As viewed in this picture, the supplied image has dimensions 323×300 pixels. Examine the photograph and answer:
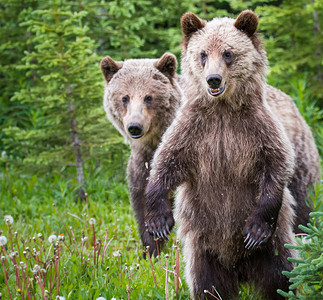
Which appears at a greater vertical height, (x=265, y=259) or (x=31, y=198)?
(x=265, y=259)

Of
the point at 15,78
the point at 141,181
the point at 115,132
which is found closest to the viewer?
the point at 141,181

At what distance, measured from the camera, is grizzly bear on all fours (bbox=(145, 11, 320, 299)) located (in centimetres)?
356

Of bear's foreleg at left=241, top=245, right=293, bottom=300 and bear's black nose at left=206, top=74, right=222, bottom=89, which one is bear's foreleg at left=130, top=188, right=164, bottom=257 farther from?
bear's black nose at left=206, top=74, right=222, bottom=89

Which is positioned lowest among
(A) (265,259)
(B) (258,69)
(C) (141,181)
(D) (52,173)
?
(D) (52,173)

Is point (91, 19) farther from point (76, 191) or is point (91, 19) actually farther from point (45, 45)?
point (76, 191)

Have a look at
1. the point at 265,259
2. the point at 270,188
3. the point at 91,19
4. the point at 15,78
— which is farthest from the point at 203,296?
the point at 15,78

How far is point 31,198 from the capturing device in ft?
23.0

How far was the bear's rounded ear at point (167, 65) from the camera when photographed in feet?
18.3

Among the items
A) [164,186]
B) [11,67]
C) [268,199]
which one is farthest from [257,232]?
[11,67]

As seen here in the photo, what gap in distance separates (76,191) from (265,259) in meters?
4.04

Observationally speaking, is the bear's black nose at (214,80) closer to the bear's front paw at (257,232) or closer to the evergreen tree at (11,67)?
the bear's front paw at (257,232)

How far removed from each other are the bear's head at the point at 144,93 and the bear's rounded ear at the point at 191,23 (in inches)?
57.3

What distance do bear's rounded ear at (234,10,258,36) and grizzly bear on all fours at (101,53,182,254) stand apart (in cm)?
170

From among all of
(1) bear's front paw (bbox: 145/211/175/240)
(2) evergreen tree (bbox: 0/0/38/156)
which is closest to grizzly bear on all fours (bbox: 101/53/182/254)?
(1) bear's front paw (bbox: 145/211/175/240)
